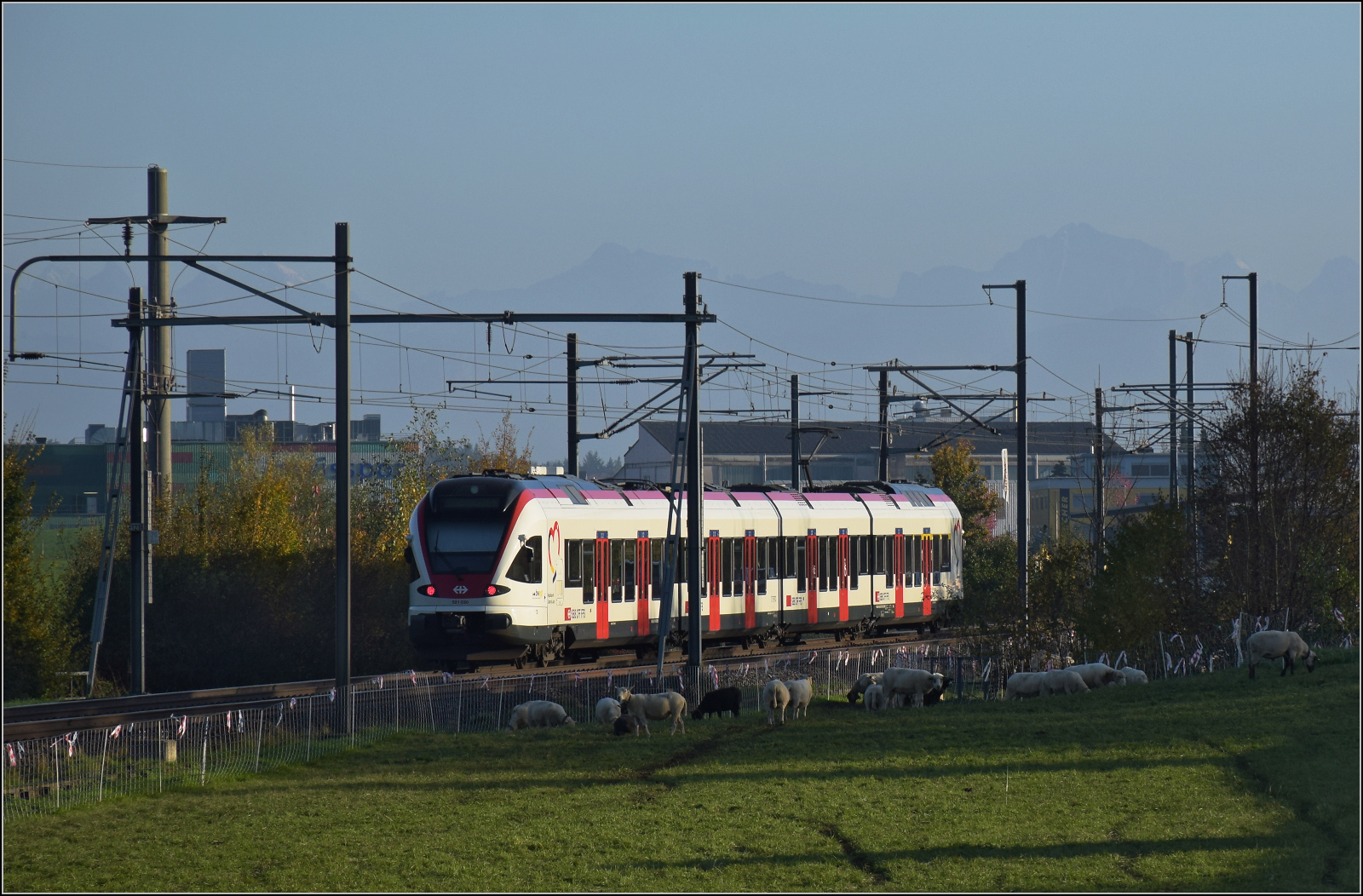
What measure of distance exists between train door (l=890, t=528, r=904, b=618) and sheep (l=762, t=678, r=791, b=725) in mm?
19916

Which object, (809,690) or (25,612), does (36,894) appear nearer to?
(809,690)

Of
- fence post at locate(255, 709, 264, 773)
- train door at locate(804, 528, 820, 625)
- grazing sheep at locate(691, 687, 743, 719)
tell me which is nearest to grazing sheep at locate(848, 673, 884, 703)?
grazing sheep at locate(691, 687, 743, 719)

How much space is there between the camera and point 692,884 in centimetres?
1316

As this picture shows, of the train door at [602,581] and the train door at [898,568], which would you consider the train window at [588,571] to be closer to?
the train door at [602,581]

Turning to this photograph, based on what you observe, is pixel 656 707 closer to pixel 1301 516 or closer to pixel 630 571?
pixel 630 571

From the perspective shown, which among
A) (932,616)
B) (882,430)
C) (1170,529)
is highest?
(882,430)

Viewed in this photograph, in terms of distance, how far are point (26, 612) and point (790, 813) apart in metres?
21.3

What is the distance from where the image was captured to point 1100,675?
1060 inches

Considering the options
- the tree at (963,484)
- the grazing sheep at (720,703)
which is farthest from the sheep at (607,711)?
the tree at (963,484)

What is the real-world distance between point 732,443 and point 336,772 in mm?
133357

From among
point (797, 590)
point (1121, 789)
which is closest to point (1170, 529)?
Answer: point (797, 590)

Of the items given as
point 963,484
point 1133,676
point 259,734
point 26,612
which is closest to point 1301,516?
point 1133,676

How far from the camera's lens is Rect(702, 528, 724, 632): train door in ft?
117

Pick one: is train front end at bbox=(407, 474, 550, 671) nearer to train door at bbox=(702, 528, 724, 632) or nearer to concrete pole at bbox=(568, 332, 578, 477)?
train door at bbox=(702, 528, 724, 632)
